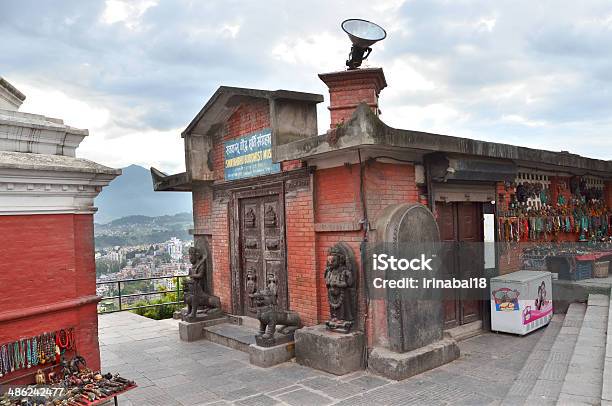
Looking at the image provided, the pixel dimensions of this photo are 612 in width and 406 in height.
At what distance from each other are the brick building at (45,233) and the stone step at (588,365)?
15.2ft

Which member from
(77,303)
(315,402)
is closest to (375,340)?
(315,402)

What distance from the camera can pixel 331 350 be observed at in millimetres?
6148

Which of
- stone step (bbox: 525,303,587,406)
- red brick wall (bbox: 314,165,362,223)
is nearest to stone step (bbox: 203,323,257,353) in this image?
red brick wall (bbox: 314,165,362,223)

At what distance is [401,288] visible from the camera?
6.21m

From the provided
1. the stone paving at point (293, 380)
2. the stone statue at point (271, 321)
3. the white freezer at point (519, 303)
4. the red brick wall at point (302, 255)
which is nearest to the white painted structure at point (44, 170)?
the stone paving at point (293, 380)

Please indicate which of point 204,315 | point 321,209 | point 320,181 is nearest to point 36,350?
point 321,209

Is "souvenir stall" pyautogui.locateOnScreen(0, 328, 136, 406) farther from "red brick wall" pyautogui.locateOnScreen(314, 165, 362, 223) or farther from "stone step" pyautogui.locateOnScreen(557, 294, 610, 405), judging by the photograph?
"stone step" pyautogui.locateOnScreen(557, 294, 610, 405)

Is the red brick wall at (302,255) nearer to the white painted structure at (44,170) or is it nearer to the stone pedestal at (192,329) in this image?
the stone pedestal at (192,329)

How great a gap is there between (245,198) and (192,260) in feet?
5.82

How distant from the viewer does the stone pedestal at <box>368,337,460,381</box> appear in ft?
19.1

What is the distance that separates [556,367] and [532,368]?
41 centimetres

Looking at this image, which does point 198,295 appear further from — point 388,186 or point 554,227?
point 554,227

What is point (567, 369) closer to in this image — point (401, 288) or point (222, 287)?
point (401, 288)

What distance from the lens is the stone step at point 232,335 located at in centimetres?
765
